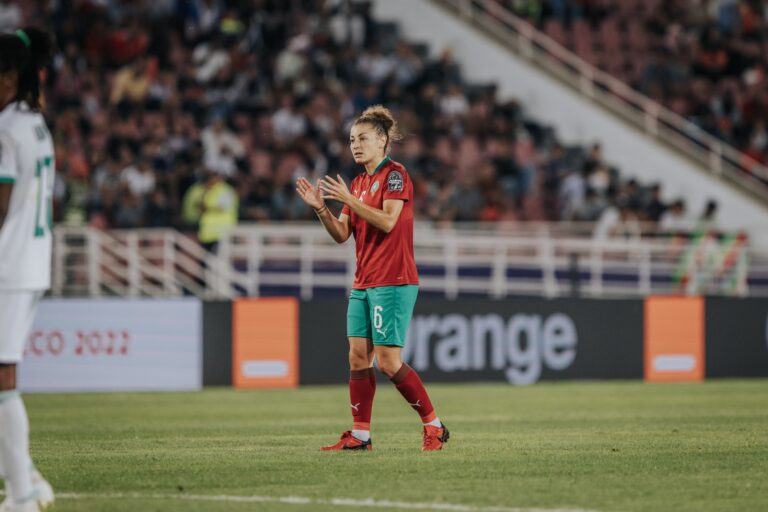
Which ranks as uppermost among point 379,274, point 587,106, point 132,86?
point 587,106

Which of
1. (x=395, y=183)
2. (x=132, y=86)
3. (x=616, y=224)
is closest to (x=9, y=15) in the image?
(x=132, y=86)

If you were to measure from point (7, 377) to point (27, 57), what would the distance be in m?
1.58

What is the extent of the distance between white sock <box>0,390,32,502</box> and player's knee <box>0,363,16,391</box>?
3cm

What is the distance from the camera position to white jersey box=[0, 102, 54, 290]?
695 centimetres

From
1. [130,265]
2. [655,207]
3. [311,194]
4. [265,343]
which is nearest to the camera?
[311,194]

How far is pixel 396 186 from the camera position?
10172 millimetres

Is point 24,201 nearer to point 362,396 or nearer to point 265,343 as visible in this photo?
point 362,396

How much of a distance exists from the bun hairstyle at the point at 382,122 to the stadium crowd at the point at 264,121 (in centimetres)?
1226

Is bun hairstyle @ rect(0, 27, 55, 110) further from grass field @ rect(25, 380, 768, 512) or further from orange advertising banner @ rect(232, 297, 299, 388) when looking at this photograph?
orange advertising banner @ rect(232, 297, 299, 388)

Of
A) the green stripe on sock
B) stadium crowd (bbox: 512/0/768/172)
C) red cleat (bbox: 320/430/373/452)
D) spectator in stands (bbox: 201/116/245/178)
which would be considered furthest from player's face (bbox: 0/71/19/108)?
stadium crowd (bbox: 512/0/768/172)

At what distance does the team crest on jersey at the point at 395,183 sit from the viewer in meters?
10.2

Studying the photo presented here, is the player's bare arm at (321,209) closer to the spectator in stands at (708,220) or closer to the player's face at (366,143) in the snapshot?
the player's face at (366,143)

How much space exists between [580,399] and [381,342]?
778 centimetres

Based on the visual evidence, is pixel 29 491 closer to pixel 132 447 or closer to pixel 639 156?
pixel 132 447
